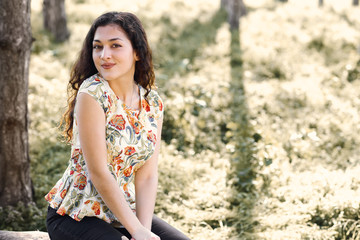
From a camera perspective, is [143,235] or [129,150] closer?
[143,235]

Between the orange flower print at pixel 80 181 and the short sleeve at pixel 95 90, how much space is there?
428 mm

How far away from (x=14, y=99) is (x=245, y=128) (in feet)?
10.3

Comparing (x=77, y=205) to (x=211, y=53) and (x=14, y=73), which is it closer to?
(x=14, y=73)

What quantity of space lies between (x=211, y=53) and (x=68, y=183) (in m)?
7.15

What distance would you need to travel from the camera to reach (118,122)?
2.78 m

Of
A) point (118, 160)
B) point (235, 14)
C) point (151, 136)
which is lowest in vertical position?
point (118, 160)

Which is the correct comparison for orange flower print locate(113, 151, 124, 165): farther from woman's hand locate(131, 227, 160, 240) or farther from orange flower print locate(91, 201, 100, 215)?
woman's hand locate(131, 227, 160, 240)

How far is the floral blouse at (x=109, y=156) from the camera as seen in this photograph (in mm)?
2672

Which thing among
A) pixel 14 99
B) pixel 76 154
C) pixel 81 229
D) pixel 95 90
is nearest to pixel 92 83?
pixel 95 90

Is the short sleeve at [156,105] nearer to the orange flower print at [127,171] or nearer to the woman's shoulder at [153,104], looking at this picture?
the woman's shoulder at [153,104]

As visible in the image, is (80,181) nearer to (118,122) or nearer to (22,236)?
(118,122)

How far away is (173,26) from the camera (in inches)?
471

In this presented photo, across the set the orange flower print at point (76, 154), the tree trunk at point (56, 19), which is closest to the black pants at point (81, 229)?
the orange flower print at point (76, 154)

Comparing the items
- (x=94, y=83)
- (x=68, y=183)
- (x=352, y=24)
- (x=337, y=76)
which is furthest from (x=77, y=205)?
(x=352, y=24)
